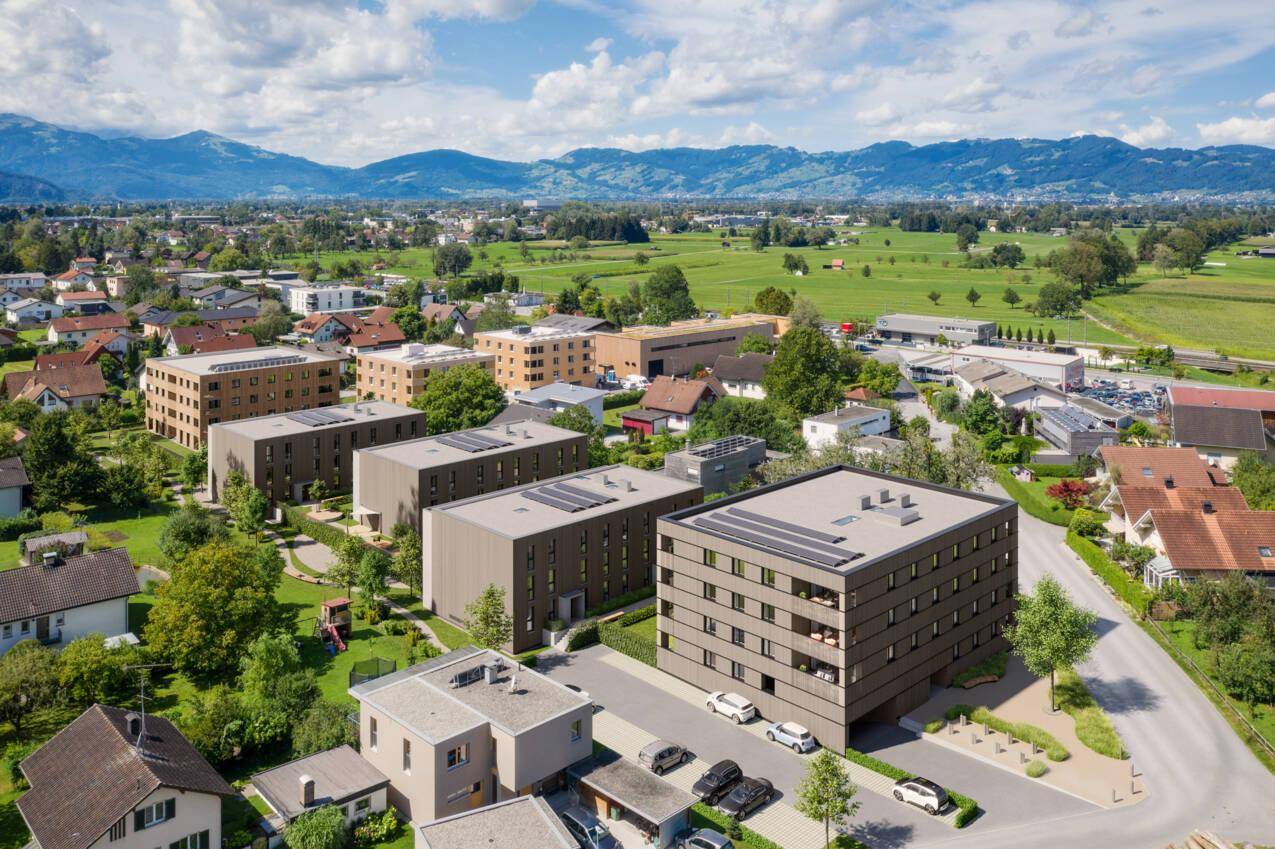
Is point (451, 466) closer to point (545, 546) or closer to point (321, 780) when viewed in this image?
point (545, 546)

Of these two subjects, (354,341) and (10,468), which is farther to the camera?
(354,341)

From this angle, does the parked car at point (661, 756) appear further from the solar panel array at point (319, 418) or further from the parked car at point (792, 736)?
the solar panel array at point (319, 418)

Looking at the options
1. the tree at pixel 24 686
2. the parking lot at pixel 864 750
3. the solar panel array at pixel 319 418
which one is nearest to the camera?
the parking lot at pixel 864 750

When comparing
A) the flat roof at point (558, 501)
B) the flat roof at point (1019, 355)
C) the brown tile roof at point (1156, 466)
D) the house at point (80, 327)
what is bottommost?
the brown tile roof at point (1156, 466)

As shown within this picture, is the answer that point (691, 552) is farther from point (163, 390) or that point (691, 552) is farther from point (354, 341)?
point (354, 341)

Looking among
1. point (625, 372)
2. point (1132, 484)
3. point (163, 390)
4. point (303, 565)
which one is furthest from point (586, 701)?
point (625, 372)

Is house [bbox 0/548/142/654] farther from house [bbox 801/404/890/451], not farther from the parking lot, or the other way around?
house [bbox 801/404/890/451]

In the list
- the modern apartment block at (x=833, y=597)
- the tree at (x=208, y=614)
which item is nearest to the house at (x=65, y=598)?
the tree at (x=208, y=614)

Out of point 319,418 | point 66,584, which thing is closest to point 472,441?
point 319,418
